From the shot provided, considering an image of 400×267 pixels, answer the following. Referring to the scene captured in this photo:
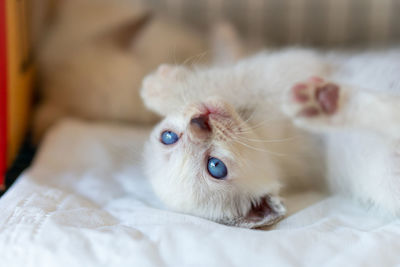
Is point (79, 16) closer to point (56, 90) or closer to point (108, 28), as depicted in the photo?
point (108, 28)

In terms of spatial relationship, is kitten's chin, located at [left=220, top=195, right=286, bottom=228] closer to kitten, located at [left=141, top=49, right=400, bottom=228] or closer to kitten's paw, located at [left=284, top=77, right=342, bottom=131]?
kitten, located at [left=141, top=49, right=400, bottom=228]

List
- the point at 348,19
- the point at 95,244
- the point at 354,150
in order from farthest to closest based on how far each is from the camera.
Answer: the point at 348,19, the point at 354,150, the point at 95,244

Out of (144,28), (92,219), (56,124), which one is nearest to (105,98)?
(56,124)

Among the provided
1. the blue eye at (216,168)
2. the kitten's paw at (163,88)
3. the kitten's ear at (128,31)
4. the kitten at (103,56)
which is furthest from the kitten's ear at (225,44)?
the blue eye at (216,168)

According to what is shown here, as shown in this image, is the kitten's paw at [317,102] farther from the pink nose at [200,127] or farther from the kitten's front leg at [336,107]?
the pink nose at [200,127]

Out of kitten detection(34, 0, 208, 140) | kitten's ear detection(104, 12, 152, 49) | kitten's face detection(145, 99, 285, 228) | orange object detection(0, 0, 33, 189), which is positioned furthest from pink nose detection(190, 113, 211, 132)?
kitten's ear detection(104, 12, 152, 49)
